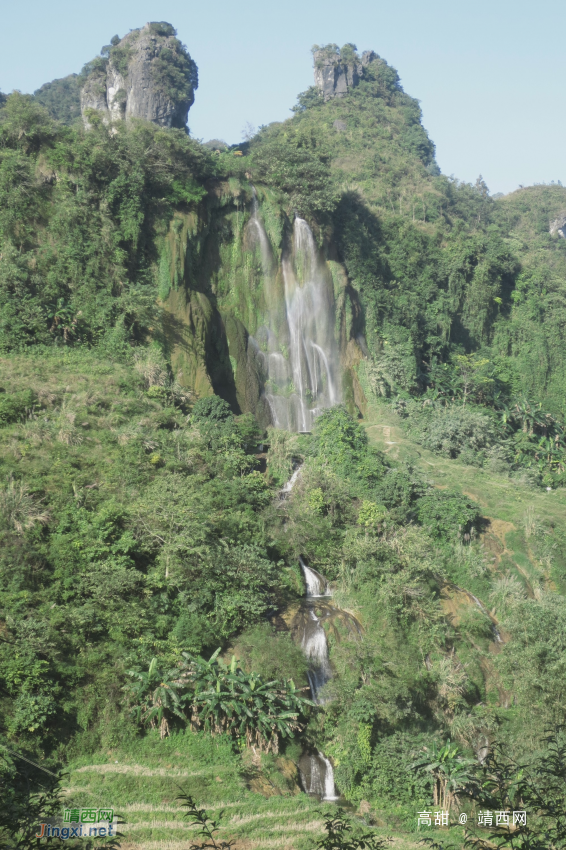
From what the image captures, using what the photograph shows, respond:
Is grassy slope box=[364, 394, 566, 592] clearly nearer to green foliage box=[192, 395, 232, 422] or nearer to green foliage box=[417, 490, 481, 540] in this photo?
green foliage box=[417, 490, 481, 540]

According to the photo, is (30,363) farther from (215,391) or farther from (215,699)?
(215,699)

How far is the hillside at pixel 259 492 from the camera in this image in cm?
1513

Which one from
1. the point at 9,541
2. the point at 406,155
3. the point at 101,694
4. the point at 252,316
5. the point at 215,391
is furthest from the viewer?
the point at 406,155

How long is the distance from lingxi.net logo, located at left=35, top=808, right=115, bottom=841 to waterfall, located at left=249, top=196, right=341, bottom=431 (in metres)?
21.4

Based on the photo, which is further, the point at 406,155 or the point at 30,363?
the point at 406,155

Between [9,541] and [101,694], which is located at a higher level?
[9,541]

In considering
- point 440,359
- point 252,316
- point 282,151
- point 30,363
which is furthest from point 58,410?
point 440,359

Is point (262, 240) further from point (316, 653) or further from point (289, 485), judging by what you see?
point (316, 653)

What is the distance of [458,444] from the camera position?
31938 millimetres

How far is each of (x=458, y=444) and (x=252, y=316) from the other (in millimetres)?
10477

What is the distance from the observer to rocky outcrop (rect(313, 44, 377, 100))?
66.0 m

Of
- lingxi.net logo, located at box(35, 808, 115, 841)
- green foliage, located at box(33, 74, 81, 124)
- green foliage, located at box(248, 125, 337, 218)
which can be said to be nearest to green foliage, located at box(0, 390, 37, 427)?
lingxi.net logo, located at box(35, 808, 115, 841)

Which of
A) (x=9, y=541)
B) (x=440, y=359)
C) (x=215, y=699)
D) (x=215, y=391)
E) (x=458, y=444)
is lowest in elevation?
(x=215, y=699)

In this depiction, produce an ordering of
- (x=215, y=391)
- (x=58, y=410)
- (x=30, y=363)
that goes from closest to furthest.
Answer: (x=58, y=410), (x=30, y=363), (x=215, y=391)
